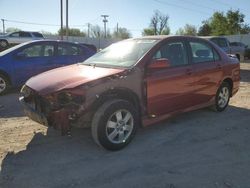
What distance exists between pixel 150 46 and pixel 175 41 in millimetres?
675

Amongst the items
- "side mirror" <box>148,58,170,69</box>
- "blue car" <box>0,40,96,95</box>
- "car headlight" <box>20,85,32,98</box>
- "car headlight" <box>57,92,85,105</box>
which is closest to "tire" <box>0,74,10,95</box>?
"blue car" <box>0,40,96,95</box>

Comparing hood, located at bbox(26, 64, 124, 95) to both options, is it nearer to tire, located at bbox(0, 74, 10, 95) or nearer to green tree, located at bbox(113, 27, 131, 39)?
tire, located at bbox(0, 74, 10, 95)

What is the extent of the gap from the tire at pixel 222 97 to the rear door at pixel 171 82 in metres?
1.13

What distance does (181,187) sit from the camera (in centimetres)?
390

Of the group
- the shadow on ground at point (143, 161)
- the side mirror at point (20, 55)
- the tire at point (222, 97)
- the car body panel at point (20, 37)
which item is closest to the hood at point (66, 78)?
the shadow on ground at point (143, 161)

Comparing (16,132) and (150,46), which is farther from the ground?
(150,46)

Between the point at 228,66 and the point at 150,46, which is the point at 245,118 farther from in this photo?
the point at 150,46

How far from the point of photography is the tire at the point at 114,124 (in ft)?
15.5

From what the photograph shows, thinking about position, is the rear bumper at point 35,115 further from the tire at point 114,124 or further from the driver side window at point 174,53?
the driver side window at point 174,53

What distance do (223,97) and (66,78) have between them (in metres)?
3.78

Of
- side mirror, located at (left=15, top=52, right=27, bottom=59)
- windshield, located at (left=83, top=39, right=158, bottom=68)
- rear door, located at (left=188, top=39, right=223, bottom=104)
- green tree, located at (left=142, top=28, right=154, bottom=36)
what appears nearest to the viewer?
windshield, located at (left=83, top=39, right=158, bottom=68)

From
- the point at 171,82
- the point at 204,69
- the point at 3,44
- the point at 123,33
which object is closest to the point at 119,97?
the point at 171,82

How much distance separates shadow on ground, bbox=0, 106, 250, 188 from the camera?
405 centimetres

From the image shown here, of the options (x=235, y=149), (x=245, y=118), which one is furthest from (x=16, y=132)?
(x=245, y=118)
